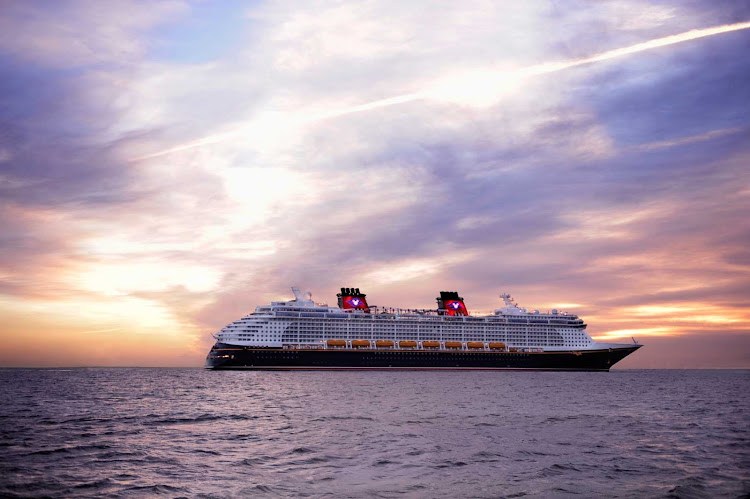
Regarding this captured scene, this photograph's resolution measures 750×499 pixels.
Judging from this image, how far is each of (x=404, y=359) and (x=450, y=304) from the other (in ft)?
83.4

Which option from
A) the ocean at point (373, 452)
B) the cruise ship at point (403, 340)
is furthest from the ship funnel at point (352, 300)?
the ocean at point (373, 452)

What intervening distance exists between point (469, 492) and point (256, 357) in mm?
95770

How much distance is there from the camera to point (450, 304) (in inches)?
5472

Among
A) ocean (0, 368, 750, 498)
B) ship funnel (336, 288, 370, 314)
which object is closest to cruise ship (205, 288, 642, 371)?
ship funnel (336, 288, 370, 314)

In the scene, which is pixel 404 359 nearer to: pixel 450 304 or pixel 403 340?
pixel 403 340

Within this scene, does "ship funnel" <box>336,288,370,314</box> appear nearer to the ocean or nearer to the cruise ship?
the cruise ship

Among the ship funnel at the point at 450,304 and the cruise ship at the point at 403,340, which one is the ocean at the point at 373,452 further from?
the ship funnel at the point at 450,304

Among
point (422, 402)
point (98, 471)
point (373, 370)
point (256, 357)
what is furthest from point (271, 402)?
point (373, 370)

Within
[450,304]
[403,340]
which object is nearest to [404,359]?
[403,340]

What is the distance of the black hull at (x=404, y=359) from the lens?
360ft

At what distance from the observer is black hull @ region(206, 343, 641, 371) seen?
109812 mm

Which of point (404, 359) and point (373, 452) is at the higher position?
point (373, 452)

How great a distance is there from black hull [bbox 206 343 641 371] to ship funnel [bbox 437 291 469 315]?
15.0 m

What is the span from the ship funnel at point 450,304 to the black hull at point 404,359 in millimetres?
14992
